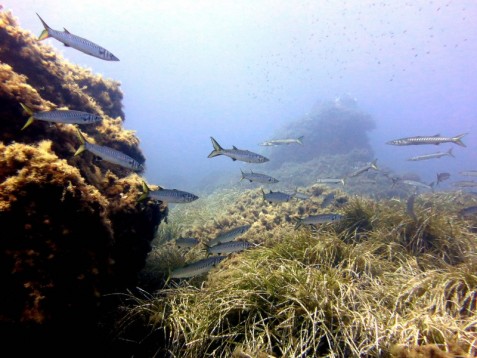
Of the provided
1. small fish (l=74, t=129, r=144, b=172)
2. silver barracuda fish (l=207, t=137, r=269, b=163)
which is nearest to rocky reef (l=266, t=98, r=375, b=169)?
silver barracuda fish (l=207, t=137, r=269, b=163)

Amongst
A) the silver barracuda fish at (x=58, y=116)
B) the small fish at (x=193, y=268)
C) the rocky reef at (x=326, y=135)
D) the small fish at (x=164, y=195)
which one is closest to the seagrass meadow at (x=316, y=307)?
the small fish at (x=193, y=268)

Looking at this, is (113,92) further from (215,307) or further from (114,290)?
(215,307)

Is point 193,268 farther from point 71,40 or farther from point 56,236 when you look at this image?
point 71,40

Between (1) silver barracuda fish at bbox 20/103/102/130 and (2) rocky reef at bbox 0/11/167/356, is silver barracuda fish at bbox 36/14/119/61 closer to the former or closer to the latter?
(2) rocky reef at bbox 0/11/167/356

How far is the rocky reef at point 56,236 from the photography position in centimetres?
271

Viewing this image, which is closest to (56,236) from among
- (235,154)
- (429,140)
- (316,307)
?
(316,307)

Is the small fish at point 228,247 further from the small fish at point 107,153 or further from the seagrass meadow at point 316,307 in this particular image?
the small fish at point 107,153

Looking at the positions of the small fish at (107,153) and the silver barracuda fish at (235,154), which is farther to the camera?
the silver barracuda fish at (235,154)

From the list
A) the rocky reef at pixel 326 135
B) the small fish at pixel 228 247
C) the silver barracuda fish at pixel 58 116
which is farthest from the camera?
the rocky reef at pixel 326 135

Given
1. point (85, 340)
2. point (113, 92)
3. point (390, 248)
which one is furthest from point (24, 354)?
point (113, 92)

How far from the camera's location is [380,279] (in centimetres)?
449

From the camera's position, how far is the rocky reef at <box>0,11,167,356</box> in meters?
2.71

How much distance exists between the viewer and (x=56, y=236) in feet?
10.1

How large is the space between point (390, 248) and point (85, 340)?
5772 mm
